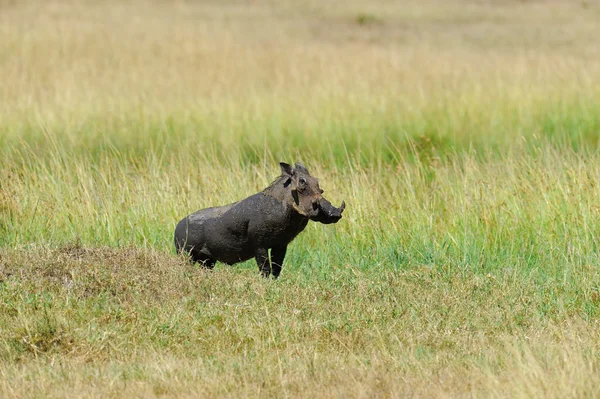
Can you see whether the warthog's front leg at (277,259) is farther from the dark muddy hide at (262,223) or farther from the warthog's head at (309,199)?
the warthog's head at (309,199)

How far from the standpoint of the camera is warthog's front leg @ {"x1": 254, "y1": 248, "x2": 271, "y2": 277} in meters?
7.06

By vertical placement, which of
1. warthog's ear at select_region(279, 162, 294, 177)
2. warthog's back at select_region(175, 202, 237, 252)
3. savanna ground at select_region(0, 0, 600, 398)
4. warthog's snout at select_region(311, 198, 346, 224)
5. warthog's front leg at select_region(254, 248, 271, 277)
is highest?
warthog's ear at select_region(279, 162, 294, 177)

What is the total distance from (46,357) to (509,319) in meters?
3.04

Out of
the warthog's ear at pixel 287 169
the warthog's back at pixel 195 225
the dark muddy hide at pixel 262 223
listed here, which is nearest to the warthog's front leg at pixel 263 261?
the dark muddy hide at pixel 262 223

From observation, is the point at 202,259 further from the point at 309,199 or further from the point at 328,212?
the point at 328,212

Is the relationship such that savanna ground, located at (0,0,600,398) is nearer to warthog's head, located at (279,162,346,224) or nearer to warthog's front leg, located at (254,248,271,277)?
warthog's front leg, located at (254,248,271,277)

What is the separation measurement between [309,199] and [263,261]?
0.71 metres

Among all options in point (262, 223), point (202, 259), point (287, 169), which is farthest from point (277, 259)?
point (287, 169)

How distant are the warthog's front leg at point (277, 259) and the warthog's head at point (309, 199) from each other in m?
0.56

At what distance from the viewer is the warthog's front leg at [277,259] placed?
7.20 meters

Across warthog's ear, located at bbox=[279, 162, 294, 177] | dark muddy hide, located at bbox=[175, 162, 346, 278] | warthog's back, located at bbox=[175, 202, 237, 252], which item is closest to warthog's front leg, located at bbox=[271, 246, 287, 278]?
dark muddy hide, located at bbox=[175, 162, 346, 278]

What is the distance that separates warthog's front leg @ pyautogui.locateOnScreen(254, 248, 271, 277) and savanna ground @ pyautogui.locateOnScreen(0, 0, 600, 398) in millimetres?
96

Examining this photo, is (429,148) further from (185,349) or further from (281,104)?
(185,349)

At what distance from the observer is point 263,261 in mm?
7098
